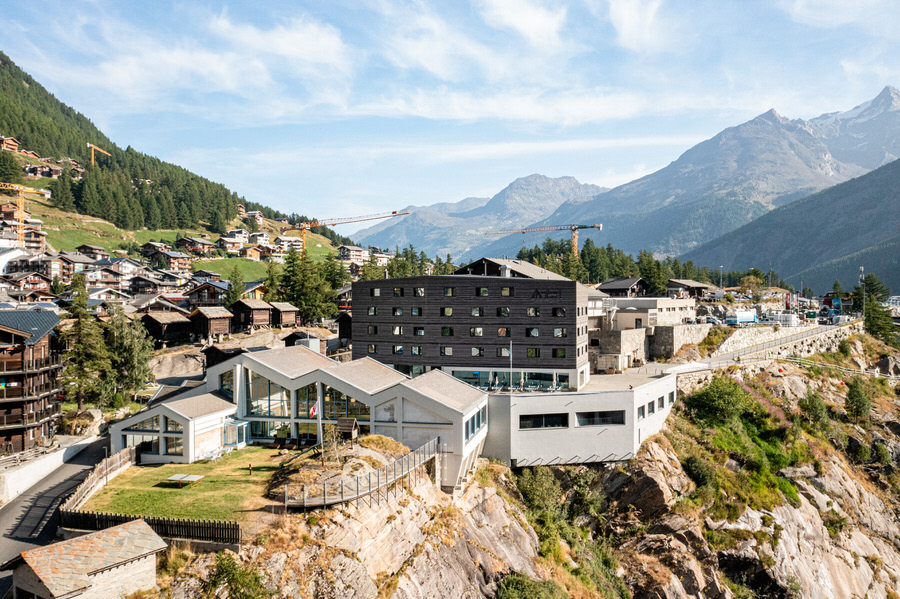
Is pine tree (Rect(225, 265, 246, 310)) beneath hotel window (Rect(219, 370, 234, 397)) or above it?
above

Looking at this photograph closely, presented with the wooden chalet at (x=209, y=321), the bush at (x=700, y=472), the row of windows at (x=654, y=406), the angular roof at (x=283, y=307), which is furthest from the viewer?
the angular roof at (x=283, y=307)

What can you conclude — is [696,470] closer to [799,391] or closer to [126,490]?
[799,391]

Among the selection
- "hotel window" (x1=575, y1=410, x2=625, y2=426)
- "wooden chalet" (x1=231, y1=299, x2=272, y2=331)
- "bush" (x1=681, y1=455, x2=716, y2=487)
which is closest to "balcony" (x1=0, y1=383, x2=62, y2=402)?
"wooden chalet" (x1=231, y1=299, x2=272, y2=331)

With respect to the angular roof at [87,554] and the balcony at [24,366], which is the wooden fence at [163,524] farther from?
the balcony at [24,366]

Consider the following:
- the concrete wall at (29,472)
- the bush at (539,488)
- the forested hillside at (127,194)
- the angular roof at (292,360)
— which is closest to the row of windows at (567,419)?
Result: the bush at (539,488)

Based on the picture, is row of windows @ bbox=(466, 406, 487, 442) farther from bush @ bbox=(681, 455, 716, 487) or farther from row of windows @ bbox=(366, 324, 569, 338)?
bush @ bbox=(681, 455, 716, 487)

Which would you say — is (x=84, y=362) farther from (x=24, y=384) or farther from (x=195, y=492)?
(x=195, y=492)

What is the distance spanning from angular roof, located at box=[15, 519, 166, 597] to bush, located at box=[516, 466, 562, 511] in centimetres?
2746

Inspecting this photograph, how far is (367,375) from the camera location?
1722 inches

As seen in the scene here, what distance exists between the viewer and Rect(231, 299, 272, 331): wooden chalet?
7856 centimetres

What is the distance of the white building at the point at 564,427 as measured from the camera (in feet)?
147

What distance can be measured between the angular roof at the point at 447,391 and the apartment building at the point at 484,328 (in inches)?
256

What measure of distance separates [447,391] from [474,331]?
11802 millimetres

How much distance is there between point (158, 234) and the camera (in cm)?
16225
